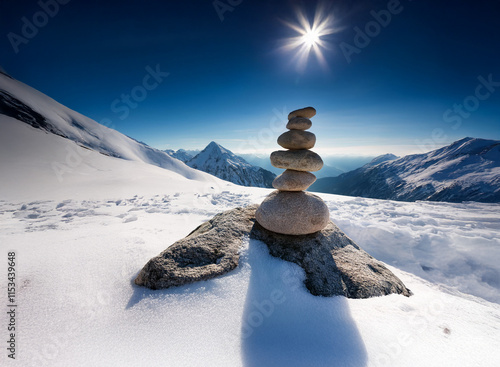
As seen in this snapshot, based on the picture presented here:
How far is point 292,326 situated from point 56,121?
6903 cm

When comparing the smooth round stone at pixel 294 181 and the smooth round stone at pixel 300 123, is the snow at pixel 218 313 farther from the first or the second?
the smooth round stone at pixel 300 123

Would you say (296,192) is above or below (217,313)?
above

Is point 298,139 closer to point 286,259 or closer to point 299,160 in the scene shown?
point 299,160

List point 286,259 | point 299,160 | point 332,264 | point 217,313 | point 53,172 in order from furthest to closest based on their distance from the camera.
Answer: point 53,172 < point 299,160 < point 332,264 < point 286,259 < point 217,313

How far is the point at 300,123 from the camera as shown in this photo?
23.3 ft

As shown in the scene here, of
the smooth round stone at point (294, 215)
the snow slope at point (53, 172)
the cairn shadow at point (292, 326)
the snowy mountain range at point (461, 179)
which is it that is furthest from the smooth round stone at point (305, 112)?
the snowy mountain range at point (461, 179)

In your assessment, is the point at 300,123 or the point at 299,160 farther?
the point at 300,123

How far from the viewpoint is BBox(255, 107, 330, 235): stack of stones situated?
6.34 m

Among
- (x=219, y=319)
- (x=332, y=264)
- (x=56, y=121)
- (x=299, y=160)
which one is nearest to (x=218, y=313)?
(x=219, y=319)

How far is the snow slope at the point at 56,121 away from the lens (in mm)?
38472

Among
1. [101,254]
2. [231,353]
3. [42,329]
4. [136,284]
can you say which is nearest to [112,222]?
[101,254]

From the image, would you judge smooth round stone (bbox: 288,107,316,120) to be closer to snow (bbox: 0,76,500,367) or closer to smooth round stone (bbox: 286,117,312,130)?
smooth round stone (bbox: 286,117,312,130)

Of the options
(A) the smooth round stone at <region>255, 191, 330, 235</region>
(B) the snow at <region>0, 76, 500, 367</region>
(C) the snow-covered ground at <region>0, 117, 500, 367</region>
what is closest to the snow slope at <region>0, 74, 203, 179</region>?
(B) the snow at <region>0, 76, 500, 367</region>

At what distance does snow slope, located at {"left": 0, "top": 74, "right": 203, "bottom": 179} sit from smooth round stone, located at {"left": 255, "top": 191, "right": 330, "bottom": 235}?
54.9 m
